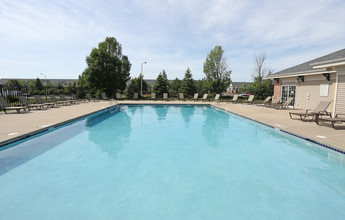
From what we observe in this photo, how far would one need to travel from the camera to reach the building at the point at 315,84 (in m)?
8.41

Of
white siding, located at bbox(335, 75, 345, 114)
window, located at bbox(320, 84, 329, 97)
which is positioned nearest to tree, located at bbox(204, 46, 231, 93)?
window, located at bbox(320, 84, 329, 97)

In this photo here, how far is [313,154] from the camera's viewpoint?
16.3 feet

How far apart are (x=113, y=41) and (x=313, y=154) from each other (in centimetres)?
2641

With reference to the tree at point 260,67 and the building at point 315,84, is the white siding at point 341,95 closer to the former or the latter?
the building at point 315,84

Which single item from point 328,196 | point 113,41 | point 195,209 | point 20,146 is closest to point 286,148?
point 328,196

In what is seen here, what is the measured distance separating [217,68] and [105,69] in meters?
17.9

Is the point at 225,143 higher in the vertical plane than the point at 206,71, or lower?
lower

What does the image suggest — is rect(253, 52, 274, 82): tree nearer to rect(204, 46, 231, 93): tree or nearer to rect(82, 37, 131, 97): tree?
rect(204, 46, 231, 93): tree

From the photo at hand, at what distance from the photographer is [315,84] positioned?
1284cm

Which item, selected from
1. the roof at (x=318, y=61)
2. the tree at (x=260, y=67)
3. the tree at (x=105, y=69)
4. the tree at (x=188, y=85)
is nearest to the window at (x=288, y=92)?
the roof at (x=318, y=61)

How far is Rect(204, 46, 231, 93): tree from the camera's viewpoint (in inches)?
1180

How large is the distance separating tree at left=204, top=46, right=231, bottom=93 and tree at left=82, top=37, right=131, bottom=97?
46.0 feet

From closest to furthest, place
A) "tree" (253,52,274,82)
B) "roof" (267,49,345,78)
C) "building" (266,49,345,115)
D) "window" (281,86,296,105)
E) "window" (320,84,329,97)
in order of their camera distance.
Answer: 1. "roof" (267,49,345,78)
2. "building" (266,49,345,115)
3. "window" (320,84,329,97)
4. "window" (281,86,296,105)
5. "tree" (253,52,274,82)

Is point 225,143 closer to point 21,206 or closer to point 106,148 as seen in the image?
point 106,148
